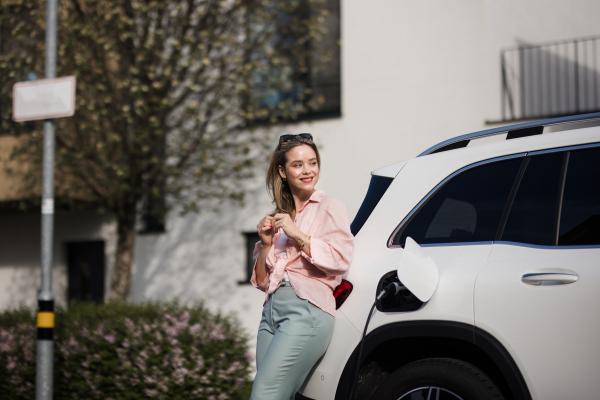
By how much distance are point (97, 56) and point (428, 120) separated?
16.7 ft

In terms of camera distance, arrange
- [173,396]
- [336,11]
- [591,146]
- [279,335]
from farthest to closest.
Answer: [336,11], [173,396], [279,335], [591,146]

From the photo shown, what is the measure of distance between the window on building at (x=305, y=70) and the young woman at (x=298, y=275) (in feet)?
23.6

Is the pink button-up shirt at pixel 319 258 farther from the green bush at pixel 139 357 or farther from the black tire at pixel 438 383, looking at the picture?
the green bush at pixel 139 357

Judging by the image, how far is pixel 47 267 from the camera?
6195 mm

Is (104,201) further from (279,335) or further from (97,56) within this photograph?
(279,335)

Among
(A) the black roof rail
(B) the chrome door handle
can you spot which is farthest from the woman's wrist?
(B) the chrome door handle

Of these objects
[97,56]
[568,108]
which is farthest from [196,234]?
[568,108]

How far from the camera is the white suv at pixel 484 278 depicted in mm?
2650

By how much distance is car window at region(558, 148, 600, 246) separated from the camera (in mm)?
2768

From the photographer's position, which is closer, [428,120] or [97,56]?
[97,56]

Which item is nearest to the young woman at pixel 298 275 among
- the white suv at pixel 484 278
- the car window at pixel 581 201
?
the white suv at pixel 484 278

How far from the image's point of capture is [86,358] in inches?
249

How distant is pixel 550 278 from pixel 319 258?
103 cm

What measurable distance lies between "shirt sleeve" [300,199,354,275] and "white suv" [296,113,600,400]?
158mm
